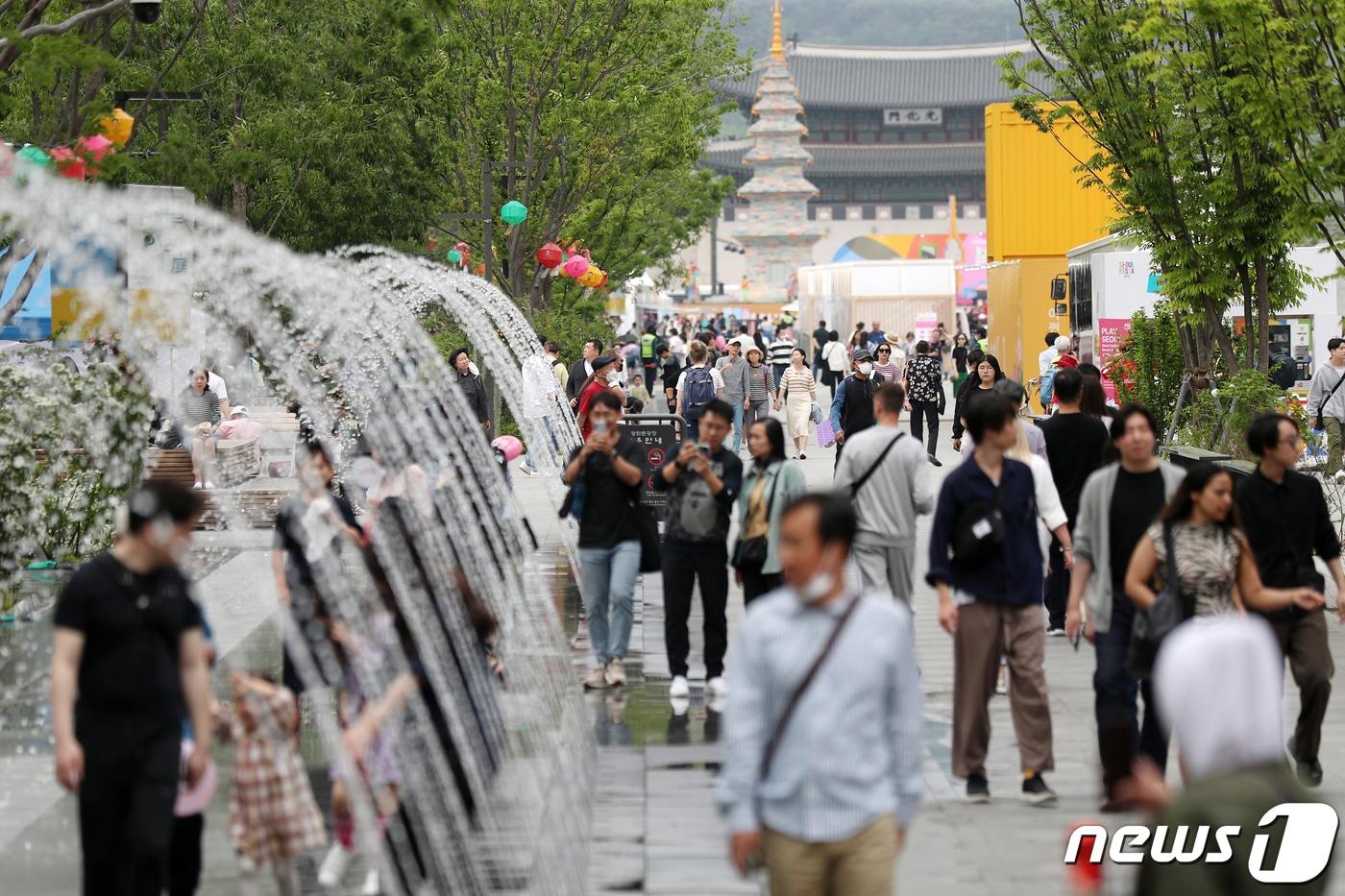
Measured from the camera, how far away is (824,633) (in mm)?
4980

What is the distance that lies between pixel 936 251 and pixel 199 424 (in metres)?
69.6

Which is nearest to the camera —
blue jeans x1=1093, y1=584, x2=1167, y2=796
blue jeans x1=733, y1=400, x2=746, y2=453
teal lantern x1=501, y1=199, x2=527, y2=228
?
blue jeans x1=1093, y1=584, x2=1167, y2=796

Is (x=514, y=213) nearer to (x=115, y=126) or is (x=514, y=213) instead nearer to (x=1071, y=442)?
(x=115, y=126)

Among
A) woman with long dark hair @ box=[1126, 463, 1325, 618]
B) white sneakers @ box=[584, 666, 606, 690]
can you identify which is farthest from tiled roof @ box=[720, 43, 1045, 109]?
woman with long dark hair @ box=[1126, 463, 1325, 618]

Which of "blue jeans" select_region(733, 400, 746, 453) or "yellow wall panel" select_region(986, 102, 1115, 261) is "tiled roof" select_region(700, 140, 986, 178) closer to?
"yellow wall panel" select_region(986, 102, 1115, 261)

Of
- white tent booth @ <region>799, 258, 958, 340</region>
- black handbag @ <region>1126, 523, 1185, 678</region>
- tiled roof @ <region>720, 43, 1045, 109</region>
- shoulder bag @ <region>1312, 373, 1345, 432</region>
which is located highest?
tiled roof @ <region>720, 43, 1045, 109</region>

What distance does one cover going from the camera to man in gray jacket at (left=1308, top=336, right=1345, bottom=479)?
64.0ft

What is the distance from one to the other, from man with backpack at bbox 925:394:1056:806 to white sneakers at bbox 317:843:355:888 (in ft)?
8.89

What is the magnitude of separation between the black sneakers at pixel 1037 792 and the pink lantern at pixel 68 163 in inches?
303

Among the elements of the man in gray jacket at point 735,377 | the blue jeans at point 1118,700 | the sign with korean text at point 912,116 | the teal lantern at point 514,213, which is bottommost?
the blue jeans at point 1118,700

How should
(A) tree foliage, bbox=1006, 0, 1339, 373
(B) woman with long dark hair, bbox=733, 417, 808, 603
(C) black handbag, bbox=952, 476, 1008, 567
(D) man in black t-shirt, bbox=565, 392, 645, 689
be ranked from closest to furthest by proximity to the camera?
(C) black handbag, bbox=952, 476, 1008, 567 → (B) woman with long dark hair, bbox=733, 417, 808, 603 → (D) man in black t-shirt, bbox=565, 392, 645, 689 → (A) tree foliage, bbox=1006, 0, 1339, 373

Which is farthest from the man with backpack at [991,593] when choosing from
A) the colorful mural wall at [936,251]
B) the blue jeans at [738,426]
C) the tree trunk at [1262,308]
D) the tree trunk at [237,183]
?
the colorful mural wall at [936,251]

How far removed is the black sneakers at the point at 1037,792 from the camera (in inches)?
324

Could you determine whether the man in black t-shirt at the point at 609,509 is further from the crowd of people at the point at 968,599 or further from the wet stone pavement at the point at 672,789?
the wet stone pavement at the point at 672,789
